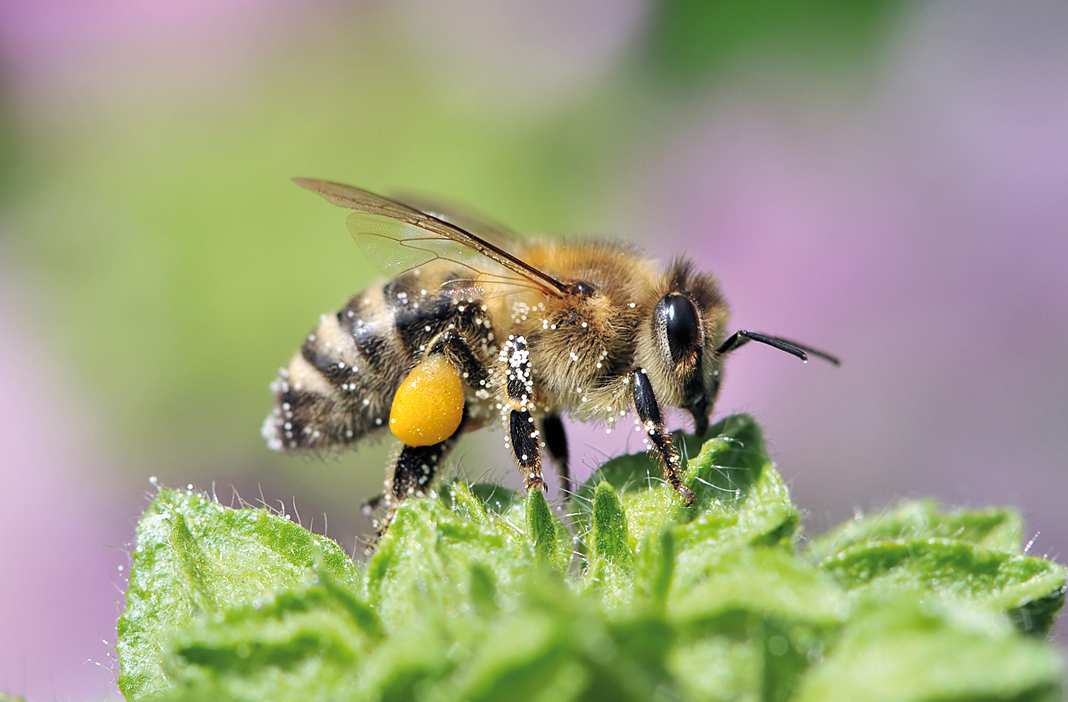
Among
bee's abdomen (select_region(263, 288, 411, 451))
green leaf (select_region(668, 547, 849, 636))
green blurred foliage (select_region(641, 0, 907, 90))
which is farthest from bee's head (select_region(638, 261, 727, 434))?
green blurred foliage (select_region(641, 0, 907, 90))

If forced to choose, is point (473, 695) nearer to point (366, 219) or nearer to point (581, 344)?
point (581, 344)

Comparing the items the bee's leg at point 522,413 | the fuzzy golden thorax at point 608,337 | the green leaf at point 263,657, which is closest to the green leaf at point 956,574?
the green leaf at point 263,657

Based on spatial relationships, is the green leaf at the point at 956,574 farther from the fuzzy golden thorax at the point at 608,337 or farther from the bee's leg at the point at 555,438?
the bee's leg at the point at 555,438

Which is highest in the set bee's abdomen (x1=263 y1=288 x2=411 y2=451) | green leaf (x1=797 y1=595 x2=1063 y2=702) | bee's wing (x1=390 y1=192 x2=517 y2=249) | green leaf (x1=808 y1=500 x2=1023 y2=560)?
bee's wing (x1=390 y1=192 x2=517 y2=249)

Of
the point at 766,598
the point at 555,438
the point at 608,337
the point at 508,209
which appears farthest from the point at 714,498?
the point at 508,209

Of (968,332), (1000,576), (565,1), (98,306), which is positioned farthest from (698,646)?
(565,1)

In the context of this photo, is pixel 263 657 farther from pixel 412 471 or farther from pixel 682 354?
pixel 682 354

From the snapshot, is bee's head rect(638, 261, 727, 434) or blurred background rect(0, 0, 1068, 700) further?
blurred background rect(0, 0, 1068, 700)

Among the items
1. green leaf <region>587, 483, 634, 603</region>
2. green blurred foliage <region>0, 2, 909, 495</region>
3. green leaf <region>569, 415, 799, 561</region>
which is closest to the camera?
green leaf <region>569, 415, 799, 561</region>

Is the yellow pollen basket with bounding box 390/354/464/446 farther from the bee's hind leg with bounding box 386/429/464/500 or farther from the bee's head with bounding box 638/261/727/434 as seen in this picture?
the bee's head with bounding box 638/261/727/434
